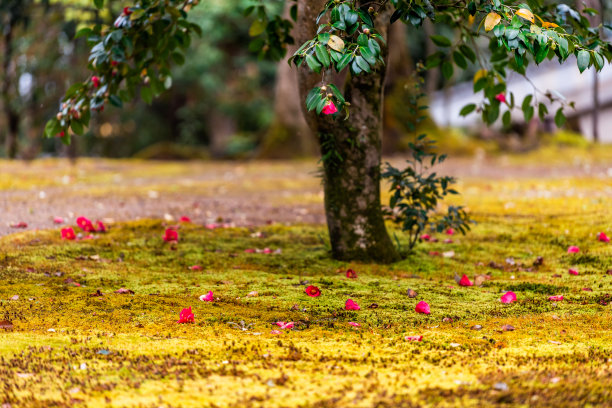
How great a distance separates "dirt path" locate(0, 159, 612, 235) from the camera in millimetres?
7914

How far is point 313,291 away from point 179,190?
6.95 meters

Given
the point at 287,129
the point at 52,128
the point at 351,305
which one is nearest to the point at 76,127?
the point at 52,128

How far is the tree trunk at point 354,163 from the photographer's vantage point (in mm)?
5148

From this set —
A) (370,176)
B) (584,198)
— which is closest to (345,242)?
(370,176)

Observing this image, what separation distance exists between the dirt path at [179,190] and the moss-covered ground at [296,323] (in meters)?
1.27

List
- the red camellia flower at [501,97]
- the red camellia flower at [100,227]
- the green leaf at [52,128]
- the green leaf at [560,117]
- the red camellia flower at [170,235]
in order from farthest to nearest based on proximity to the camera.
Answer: the red camellia flower at [100,227], the red camellia flower at [170,235], the red camellia flower at [501,97], the green leaf at [560,117], the green leaf at [52,128]

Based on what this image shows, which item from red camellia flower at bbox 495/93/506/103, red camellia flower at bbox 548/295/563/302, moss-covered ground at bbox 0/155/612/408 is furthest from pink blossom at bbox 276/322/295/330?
red camellia flower at bbox 495/93/506/103

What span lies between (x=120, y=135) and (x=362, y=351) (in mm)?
27388

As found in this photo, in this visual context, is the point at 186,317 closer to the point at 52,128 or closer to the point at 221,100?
the point at 52,128

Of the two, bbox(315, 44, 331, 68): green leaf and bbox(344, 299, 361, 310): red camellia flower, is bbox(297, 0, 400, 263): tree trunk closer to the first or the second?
bbox(344, 299, 361, 310): red camellia flower

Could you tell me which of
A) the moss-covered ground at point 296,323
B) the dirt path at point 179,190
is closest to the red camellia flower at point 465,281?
the moss-covered ground at point 296,323

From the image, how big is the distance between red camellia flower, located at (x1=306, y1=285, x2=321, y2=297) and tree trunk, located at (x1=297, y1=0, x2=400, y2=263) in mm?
1126

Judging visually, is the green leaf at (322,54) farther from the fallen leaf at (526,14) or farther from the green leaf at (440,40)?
the green leaf at (440,40)

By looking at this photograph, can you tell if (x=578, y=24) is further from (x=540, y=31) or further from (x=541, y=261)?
(x=540, y=31)
